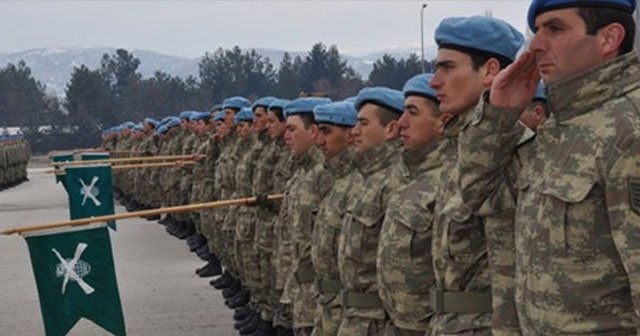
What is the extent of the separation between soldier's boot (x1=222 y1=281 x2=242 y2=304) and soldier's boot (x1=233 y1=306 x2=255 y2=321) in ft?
2.74

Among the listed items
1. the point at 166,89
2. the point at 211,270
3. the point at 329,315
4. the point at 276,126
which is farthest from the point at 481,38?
the point at 166,89

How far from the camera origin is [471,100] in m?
3.41

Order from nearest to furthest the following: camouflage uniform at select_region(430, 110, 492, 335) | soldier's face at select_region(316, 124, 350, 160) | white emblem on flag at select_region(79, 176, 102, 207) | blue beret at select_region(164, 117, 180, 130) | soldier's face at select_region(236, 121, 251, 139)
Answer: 1. camouflage uniform at select_region(430, 110, 492, 335)
2. soldier's face at select_region(316, 124, 350, 160)
3. soldier's face at select_region(236, 121, 251, 139)
4. white emblem on flag at select_region(79, 176, 102, 207)
5. blue beret at select_region(164, 117, 180, 130)

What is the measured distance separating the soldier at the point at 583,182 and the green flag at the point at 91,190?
31.4ft

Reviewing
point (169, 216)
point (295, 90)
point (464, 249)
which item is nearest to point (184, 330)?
point (464, 249)

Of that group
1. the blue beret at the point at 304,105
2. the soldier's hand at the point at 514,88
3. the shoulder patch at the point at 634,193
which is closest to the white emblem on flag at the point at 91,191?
the blue beret at the point at 304,105

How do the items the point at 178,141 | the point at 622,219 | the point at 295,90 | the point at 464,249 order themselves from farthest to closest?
the point at 295,90 < the point at 178,141 < the point at 464,249 < the point at 622,219

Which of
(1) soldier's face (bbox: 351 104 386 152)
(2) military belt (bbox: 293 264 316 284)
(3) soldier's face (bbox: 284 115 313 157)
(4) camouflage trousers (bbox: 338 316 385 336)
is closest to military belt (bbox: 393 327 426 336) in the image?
(4) camouflage trousers (bbox: 338 316 385 336)

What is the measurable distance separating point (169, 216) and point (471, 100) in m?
14.3

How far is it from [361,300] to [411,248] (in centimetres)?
60

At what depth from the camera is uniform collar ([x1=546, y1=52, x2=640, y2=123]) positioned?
255 centimetres

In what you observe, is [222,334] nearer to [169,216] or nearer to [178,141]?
[178,141]

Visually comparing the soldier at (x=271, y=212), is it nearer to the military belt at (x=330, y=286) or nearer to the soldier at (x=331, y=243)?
the soldier at (x=331, y=243)

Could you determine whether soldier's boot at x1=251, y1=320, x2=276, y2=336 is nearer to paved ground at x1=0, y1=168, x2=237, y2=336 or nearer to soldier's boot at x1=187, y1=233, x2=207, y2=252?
paved ground at x1=0, y1=168, x2=237, y2=336
